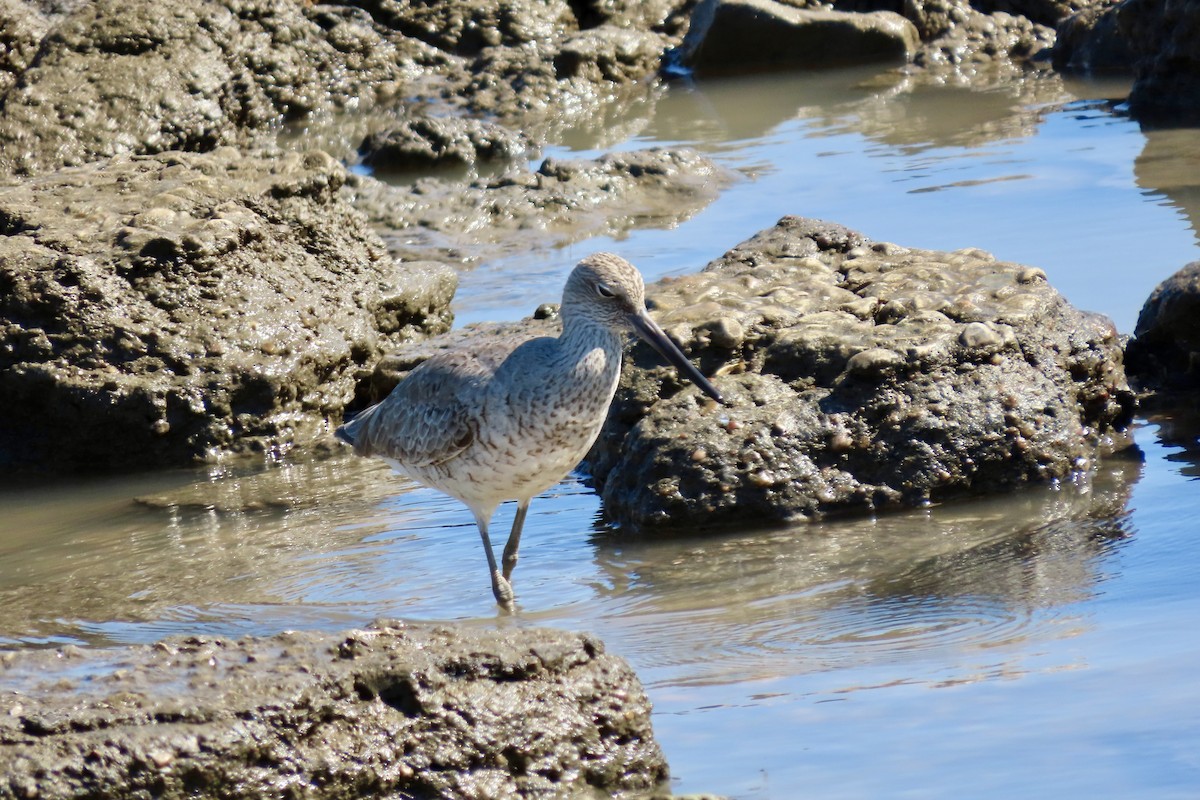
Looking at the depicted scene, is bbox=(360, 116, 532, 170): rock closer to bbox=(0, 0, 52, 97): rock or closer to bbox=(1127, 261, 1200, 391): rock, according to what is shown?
bbox=(0, 0, 52, 97): rock

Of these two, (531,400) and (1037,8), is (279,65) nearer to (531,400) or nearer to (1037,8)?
(1037,8)

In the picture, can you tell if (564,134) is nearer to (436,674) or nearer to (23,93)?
(23,93)

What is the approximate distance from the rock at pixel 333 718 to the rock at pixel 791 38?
1455cm

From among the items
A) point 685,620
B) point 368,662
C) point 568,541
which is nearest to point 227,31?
point 568,541

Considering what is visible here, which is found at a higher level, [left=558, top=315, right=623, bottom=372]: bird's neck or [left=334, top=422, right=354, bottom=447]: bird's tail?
[left=558, top=315, right=623, bottom=372]: bird's neck

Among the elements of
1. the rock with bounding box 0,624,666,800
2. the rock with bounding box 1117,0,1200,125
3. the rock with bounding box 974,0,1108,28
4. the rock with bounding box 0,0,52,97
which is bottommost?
the rock with bounding box 0,624,666,800

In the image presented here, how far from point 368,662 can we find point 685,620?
1909mm

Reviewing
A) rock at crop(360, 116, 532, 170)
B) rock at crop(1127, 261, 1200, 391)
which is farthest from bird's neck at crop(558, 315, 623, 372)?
rock at crop(360, 116, 532, 170)

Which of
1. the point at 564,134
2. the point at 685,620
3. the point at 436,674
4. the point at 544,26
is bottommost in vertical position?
the point at 685,620

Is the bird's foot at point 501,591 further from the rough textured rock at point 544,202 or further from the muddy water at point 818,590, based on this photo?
the rough textured rock at point 544,202

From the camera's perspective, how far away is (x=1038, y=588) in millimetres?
5391

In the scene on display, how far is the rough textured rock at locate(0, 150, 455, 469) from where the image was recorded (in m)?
7.99

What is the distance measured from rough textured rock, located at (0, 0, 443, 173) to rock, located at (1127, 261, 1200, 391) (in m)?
8.83

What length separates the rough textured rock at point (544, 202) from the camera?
1182 cm
